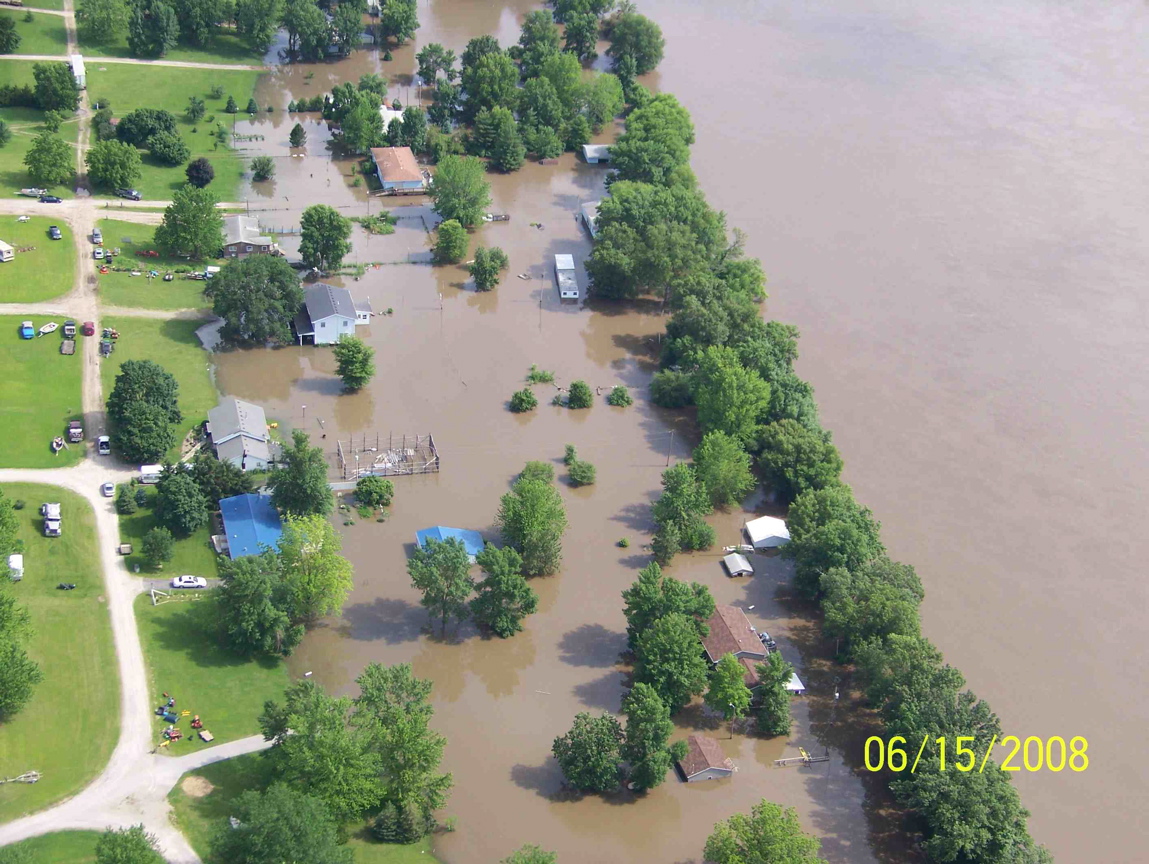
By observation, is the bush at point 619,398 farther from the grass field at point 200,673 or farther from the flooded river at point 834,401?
the grass field at point 200,673

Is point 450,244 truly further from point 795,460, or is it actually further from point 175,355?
point 795,460

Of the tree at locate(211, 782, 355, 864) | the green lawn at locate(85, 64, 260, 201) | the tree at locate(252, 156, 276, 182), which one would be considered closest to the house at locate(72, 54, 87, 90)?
the green lawn at locate(85, 64, 260, 201)

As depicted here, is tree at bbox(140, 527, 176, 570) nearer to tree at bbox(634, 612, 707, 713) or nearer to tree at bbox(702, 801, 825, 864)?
tree at bbox(634, 612, 707, 713)

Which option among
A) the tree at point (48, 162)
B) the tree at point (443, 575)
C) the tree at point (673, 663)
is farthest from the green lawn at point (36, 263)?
the tree at point (673, 663)

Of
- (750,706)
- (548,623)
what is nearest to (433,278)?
(548,623)

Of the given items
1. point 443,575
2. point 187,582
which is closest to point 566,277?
point 443,575

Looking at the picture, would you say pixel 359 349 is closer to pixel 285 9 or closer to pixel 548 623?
pixel 548 623
